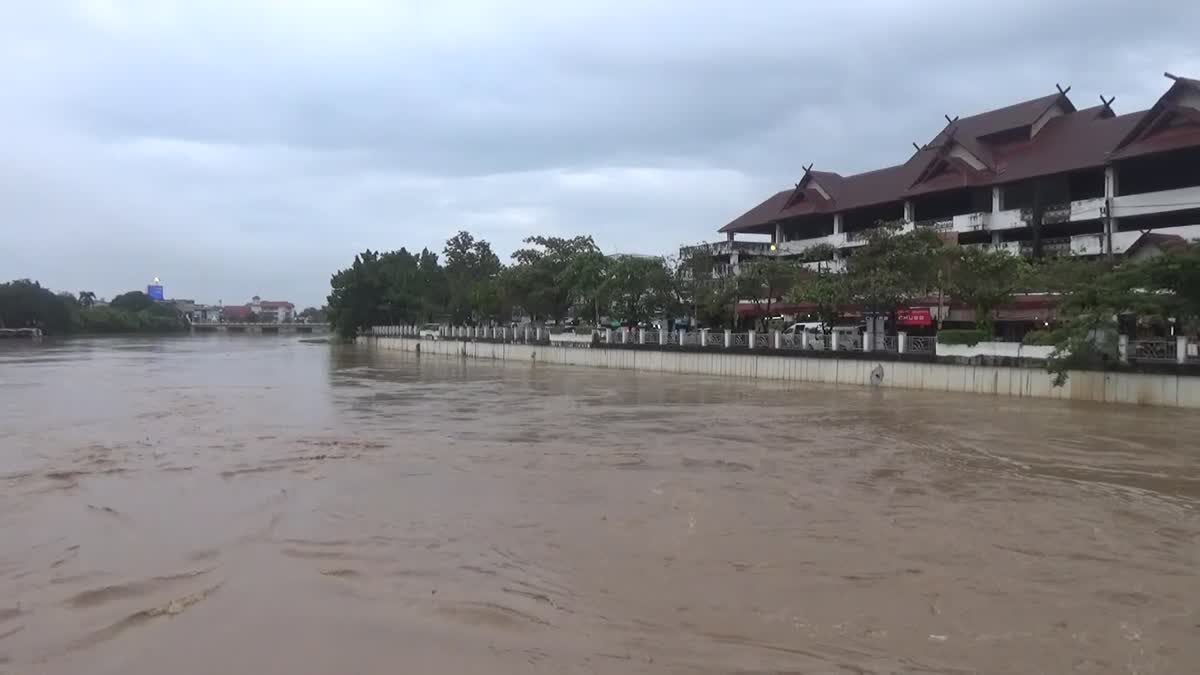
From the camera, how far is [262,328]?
153 metres

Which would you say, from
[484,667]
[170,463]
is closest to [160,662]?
[484,667]

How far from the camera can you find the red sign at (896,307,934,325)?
107 ft

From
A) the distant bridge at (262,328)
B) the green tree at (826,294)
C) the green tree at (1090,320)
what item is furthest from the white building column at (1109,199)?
the distant bridge at (262,328)

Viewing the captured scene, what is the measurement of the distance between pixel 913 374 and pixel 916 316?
657 cm

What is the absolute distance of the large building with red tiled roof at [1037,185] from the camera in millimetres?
31422

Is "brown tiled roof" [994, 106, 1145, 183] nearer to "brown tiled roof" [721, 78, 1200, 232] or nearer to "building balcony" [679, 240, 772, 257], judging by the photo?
"brown tiled roof" [721, 78, 1200, 232]

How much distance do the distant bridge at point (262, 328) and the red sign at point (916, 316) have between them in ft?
430

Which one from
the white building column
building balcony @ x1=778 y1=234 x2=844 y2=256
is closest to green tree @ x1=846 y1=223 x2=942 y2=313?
the white building column

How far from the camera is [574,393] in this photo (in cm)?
2681

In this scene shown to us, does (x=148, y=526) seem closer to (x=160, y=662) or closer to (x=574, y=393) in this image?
(x=160, y=662)

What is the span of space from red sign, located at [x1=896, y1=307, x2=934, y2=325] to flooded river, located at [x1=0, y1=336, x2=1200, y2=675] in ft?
51.8

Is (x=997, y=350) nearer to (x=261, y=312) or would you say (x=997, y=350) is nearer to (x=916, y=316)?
(x=916, y=316)

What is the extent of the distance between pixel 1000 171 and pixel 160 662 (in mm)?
38783

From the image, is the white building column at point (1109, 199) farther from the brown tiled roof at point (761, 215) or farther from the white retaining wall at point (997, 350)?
the brown tiled roof at point (761, 215)
